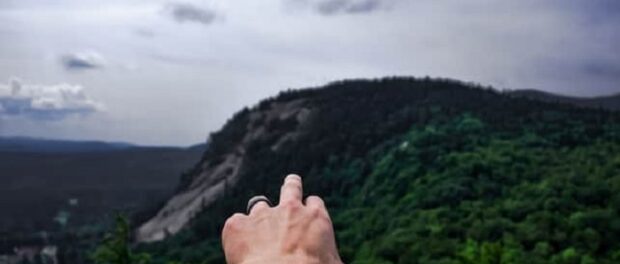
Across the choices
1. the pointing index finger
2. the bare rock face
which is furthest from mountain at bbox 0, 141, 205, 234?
the pointing index finger

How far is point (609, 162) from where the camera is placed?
240ft

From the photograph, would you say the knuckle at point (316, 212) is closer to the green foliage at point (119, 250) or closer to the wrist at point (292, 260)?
the wrist at point (292, 260)

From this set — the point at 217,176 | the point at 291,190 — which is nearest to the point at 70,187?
the point at 217,176

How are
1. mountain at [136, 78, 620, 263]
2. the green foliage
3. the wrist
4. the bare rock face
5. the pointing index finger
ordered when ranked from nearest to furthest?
the wrist, the pointing index finger, the green foliage, mountain at [136, 78, 620, 263], the bare rock face

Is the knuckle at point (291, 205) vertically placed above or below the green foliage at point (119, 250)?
above

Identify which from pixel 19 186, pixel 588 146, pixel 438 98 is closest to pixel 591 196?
pixel 588 146

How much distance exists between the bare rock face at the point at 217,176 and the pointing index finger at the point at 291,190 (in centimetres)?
9343

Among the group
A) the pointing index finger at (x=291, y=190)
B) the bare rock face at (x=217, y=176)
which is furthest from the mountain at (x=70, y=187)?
the pointing index finger at (x=291, y=190)

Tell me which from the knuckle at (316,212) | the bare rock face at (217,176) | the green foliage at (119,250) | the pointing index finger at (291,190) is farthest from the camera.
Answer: the bare rock face at (217,176)

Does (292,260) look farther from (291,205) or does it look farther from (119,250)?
(119,250)

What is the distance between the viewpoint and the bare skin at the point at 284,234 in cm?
218

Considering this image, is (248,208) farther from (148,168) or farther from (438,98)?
(148,168)

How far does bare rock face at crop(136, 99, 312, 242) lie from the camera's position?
9981cm

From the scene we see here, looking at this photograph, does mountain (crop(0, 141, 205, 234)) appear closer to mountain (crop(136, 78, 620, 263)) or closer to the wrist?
mountain (crop(136, 78, 620, 263))
